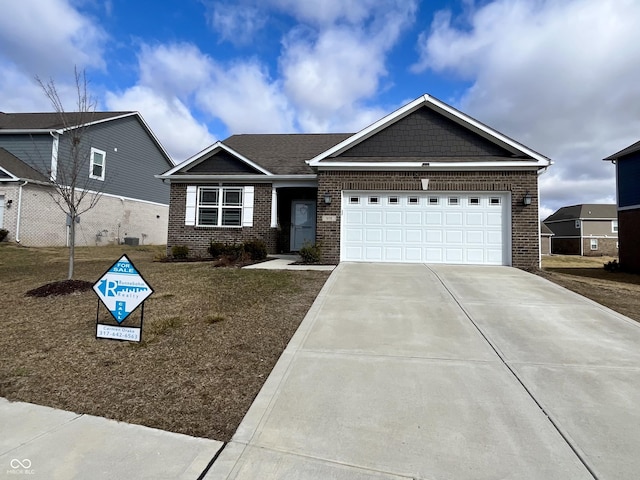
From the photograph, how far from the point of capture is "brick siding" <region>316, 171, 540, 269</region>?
10.8m

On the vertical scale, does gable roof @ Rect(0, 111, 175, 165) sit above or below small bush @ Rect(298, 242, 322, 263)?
above

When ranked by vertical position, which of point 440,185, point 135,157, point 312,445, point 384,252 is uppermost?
point 135,157

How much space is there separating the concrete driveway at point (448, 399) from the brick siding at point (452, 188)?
4.95m

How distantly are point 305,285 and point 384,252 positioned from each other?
4.31m

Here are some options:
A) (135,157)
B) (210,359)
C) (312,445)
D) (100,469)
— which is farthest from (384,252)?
(135,157)

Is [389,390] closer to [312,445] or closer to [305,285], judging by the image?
[312,445]

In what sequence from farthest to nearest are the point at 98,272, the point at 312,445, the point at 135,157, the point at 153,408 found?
1. the point at 135,157
2. the point at 98,272
3. the point at 153,408
4. the point at 312,445

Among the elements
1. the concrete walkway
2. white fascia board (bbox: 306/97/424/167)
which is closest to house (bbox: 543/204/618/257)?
white fascia board (bbox: 306/97/424/167)

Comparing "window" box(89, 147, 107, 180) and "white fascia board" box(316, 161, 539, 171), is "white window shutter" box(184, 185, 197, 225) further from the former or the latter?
"window" box(89, 147, 107, 180)

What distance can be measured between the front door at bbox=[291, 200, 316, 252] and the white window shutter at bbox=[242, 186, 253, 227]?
1.99 metres

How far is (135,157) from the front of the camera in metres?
23.8

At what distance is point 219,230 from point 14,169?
40.1 feet

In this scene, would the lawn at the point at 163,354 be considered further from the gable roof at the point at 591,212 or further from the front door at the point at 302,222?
the gable roof at the point at 591,212

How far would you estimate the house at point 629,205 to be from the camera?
14328mm
